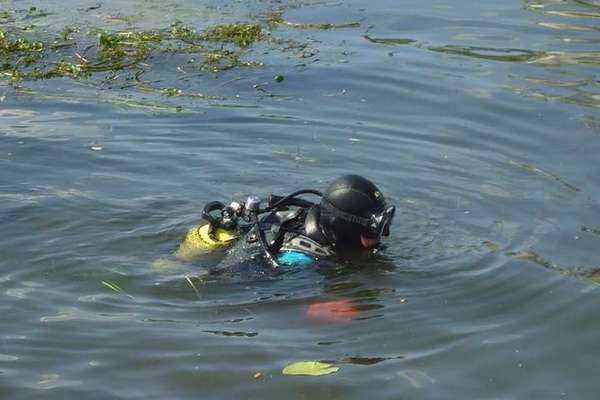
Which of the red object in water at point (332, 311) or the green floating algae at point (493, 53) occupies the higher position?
the green floating algae at point (493, 53)

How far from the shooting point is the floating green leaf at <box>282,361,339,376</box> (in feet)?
17.1

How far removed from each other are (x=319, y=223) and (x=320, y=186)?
183 centimetres

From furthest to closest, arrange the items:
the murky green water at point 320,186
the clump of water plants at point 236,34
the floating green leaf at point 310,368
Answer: the clump of water plants at point 236,34, the murky green water at point 320,186, the floating green leaf at point 310,368

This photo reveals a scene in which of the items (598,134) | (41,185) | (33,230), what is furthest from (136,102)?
(598,134)

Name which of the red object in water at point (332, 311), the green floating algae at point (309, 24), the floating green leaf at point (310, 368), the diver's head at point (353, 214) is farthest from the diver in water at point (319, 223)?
the green floating algae at point (309, 24)

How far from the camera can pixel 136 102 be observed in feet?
34.9

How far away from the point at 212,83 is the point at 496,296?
590 centimetres

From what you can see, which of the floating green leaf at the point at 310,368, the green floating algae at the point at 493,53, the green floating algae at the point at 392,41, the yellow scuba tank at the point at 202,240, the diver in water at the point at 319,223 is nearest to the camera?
the floating green leaf at the point at 310,368

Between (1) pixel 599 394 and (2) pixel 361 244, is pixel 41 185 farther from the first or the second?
(1) pixel 599 394

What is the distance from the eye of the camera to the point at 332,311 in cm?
596

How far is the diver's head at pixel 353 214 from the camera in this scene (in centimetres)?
631

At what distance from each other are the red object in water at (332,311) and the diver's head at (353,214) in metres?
0.50

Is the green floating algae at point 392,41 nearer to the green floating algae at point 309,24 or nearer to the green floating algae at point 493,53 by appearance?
the green floating algae at point 493,53

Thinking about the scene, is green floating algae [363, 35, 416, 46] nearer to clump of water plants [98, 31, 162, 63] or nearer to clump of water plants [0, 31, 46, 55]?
clump of water plants [98, 31, 162, 63]
